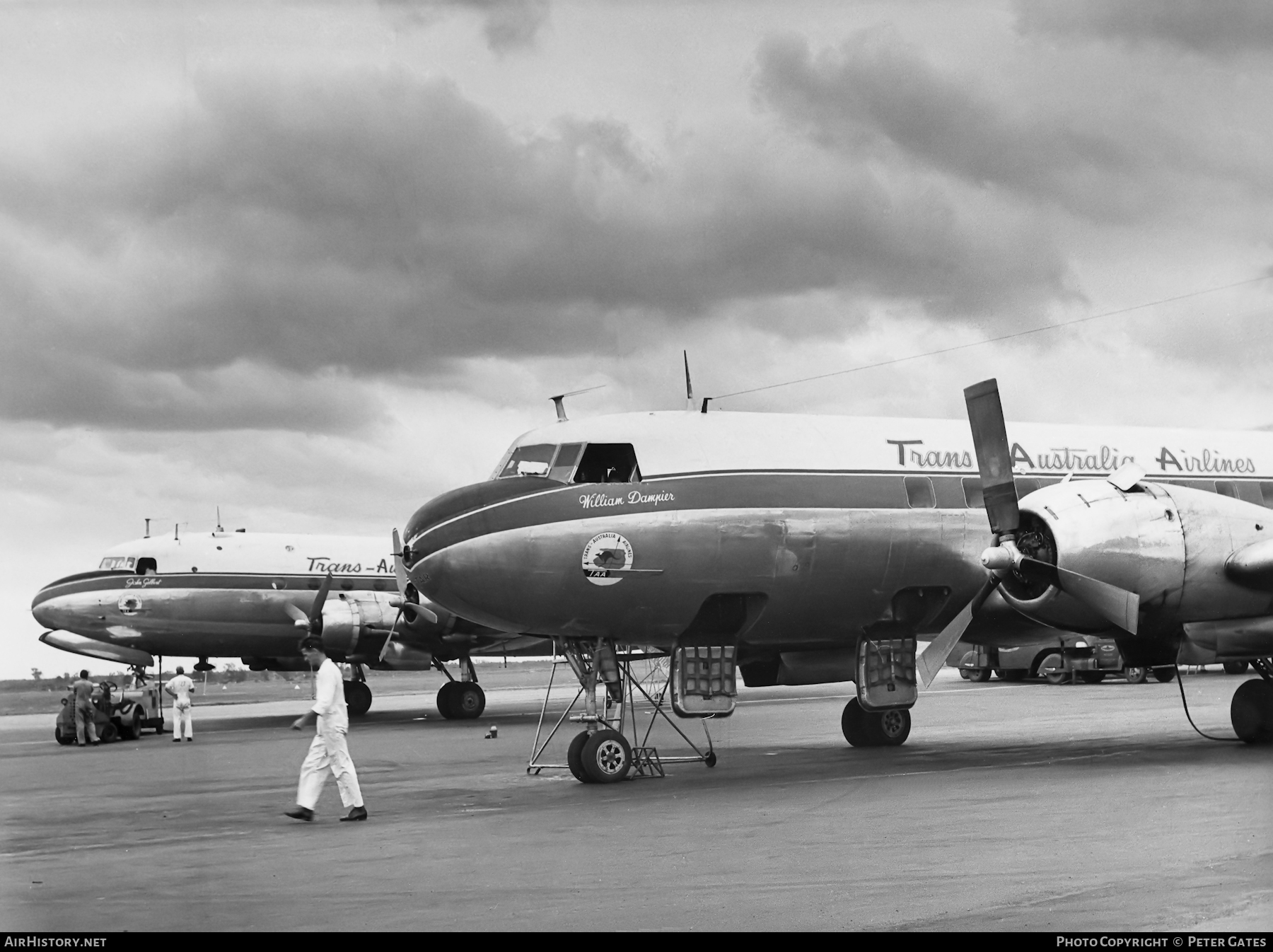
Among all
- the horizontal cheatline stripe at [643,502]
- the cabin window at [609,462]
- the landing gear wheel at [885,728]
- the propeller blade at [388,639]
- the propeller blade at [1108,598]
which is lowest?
the landing gear wheel at [885,728]

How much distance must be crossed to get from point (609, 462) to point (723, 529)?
1758 mm

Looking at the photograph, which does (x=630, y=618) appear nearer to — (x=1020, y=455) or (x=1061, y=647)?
(x=1020, y=455)

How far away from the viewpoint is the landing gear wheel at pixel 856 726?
68.3 feet

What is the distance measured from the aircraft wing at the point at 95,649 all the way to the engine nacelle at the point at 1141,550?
2697 cm

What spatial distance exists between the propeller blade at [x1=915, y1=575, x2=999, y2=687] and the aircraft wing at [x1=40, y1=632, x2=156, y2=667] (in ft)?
83.6

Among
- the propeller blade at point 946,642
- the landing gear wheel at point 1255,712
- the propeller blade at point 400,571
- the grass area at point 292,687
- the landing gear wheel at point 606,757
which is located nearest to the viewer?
the landing gear wheel at point 606,757

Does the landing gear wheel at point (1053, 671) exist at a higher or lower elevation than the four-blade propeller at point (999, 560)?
lower

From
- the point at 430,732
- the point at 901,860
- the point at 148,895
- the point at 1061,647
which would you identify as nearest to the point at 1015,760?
the point at 901,860

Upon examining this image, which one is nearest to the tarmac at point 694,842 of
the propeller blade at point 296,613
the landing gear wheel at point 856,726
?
the landing gear wheel at point 856,726

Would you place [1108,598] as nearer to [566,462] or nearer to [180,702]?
[566,462]

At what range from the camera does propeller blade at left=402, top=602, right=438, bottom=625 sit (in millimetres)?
32281

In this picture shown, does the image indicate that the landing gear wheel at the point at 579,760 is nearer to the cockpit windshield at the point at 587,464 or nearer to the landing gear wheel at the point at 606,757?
the landing gear wheel at the point at 606,757

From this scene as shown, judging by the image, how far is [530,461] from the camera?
1775 cm

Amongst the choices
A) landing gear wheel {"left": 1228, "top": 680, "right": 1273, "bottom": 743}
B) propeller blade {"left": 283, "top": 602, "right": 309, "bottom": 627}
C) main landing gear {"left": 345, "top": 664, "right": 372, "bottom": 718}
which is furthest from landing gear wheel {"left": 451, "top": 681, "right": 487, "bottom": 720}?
landing gear wheel {"left": 1228, "top": 680, "right": 1273, "bottom": 743}
